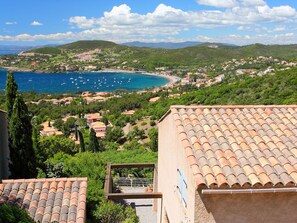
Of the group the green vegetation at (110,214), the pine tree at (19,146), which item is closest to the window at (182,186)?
the green vegetation at (110,214)

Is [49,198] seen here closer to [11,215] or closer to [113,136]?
[11,215]

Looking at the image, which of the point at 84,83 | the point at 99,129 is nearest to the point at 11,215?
the point at 99,129

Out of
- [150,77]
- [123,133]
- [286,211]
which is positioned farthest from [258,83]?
[150,77]

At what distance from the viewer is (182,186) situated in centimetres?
732

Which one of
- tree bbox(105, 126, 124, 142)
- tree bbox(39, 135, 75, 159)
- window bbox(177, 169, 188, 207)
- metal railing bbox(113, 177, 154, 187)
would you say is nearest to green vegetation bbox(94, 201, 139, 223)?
window bbox(177, 169, 188, 207)

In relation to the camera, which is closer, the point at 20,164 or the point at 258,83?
the point at 20,164

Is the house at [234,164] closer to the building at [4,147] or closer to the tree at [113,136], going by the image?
the building at [4,147]

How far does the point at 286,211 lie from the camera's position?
6.13m

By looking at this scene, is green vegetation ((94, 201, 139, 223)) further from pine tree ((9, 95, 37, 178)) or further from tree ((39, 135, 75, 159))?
tree ((39, 135, 75, 159))

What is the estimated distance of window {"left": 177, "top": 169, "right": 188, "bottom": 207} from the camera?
23.0 ft

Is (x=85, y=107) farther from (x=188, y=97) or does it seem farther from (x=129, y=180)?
(x=129, y=180)

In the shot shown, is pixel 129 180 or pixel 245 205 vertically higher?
pixel 245 205

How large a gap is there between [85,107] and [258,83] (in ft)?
160

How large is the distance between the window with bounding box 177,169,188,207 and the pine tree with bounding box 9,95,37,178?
31.9ft
